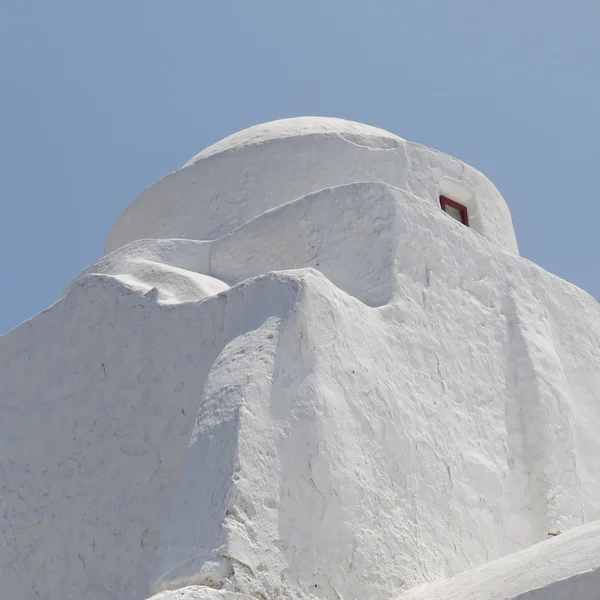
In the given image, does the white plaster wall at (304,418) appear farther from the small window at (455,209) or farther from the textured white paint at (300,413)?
the small window at (455,209)

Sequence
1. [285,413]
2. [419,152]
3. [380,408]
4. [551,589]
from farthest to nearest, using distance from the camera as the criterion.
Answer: [419,152]
[380,408]
[285,413]
[551,589]

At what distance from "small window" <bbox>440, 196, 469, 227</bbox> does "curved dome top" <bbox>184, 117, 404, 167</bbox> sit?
658 mm

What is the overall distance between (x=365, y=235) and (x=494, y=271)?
3.81ft

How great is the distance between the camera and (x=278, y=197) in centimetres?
912

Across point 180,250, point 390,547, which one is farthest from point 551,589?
point 180,250

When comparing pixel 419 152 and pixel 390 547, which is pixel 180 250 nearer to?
pixel 419 152

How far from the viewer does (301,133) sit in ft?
31.6

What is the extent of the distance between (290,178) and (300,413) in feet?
12.9

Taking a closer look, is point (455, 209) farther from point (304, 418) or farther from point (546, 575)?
point (546, 575)

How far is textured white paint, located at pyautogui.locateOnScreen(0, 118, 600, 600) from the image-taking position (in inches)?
213

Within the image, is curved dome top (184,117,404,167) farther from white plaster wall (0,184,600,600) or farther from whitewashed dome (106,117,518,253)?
white plaster wall (0,184,600,600)

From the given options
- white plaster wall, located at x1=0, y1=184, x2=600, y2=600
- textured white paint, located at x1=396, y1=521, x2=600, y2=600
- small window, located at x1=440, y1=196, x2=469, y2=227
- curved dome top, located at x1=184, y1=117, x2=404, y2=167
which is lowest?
textured white paint, located at x1=396, y1=521, x2=600, y2=600

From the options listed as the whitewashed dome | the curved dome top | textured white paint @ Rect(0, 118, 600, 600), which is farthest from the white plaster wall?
the curved dome top

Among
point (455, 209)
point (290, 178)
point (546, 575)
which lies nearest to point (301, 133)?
point (290, 178)
